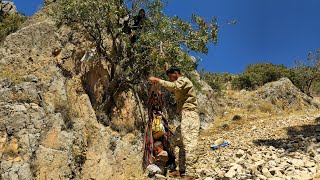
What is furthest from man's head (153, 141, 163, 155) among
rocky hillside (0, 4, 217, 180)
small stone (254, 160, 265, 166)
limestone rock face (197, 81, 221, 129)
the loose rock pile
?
limestone rock face (197, 81, 221, 129)

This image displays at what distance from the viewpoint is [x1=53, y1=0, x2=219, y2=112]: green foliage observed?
1237 cm

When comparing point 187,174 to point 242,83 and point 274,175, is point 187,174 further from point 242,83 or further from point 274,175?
point 242,83

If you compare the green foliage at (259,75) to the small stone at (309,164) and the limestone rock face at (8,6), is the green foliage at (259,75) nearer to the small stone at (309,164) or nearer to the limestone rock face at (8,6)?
the small stone at (309,164)

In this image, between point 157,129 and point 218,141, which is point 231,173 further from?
point 218,141

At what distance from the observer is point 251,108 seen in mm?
22094

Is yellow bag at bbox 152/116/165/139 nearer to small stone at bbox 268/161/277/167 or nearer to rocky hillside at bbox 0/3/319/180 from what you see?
rocky hillside at bbox 0/3/319/180

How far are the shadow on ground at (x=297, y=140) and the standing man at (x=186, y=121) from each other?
3965 millimetres

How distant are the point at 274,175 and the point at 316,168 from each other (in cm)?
107

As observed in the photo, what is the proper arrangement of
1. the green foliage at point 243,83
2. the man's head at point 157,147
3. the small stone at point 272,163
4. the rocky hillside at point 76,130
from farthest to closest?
the green foliage at point 243,83 → the man's head at point 157,147 → the rocky hillside at point 76,130 → the small stone at point 272,163

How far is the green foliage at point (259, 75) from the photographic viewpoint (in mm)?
34469

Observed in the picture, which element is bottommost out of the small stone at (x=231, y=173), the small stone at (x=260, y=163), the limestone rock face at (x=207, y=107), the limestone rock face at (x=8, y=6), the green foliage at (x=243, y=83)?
the small stone at (x=231, y=173)

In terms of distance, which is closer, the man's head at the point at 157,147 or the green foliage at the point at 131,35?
the man's head at the point at 157,147

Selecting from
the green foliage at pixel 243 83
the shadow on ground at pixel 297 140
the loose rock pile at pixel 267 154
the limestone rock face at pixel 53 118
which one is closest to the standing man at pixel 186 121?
the loose rock pile at pixel 267 154

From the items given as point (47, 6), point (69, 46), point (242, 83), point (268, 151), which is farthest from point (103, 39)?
point (242, 83)
